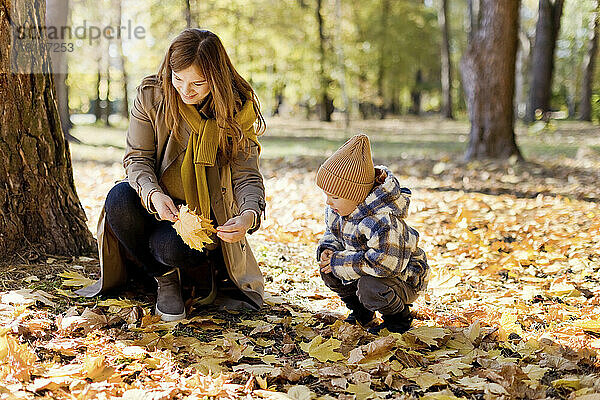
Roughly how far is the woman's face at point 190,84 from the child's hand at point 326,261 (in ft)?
2.78

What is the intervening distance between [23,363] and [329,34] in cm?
2053

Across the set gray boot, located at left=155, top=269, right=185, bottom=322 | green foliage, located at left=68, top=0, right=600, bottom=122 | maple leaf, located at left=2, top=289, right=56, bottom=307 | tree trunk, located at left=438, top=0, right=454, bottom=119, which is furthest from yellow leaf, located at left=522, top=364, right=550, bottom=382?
tree trunk, located at left=438, top=0, right=454, bottom=119

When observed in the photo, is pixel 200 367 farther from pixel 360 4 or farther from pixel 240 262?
pixel 360 4

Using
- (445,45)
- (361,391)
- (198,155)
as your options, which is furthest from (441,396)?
(445,45)

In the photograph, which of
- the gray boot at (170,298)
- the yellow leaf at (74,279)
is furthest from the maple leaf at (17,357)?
the yellow leaf at (74,279)

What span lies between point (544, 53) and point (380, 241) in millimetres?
15064

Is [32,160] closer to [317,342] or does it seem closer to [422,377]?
[317,342]

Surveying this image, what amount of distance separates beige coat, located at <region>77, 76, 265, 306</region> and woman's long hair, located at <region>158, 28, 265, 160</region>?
0.06m

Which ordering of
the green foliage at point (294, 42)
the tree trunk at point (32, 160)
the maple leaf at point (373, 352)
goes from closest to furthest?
the maple leaf at point (373, 352) → the tree trunk at point (32, 160) → the green foliage at point (294, 42)

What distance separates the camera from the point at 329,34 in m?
21.6

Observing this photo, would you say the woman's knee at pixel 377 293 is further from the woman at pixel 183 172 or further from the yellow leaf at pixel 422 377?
the woman at pixel 183 172

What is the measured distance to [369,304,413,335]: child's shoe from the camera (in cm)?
275

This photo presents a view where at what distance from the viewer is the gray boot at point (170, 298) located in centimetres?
278

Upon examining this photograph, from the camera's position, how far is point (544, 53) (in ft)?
52.4
